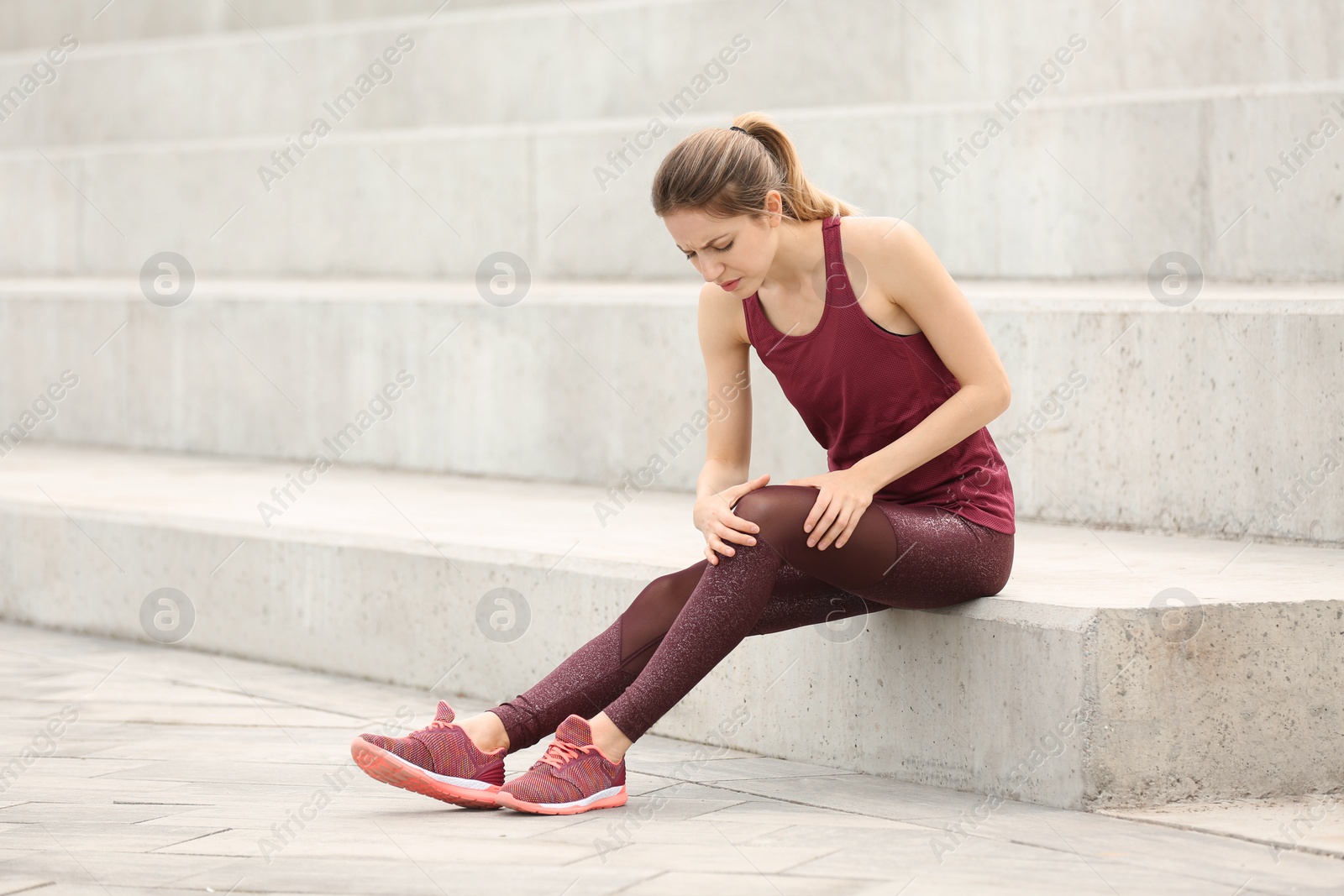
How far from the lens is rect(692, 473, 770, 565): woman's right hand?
2875mm

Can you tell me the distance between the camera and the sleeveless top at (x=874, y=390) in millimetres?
3045

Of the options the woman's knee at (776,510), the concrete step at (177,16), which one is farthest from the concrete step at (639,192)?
the woman's knee at (776,510)

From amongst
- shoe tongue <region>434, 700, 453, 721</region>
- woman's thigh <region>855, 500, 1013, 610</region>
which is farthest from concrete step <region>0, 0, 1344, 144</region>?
shoe tongue <region>434, 700, 453, 721</region>

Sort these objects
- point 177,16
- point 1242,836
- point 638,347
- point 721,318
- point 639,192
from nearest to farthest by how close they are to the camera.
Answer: point 1242,836
point 721,318
point 638,347
point 639,192
point 177,16

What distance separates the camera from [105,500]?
5184mm

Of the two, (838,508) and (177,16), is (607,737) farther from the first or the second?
(177,16)

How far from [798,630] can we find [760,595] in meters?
0.51

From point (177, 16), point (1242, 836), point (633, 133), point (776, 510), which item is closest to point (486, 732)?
point (776, 510)

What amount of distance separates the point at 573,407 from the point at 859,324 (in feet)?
7.87

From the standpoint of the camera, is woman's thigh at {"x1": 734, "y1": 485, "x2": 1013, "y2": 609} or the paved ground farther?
woman's thigh at {"x1": 734, "y1": 485, "x2": 1013, "y2": 609}

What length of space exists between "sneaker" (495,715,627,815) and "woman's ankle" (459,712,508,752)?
0.28 ft

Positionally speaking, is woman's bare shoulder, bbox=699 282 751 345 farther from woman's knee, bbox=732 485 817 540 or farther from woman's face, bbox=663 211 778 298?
woman's knee, bbox=732 485 817 540

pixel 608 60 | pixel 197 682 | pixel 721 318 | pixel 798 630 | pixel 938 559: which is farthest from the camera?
pixel 608 60

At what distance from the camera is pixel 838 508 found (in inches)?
114
